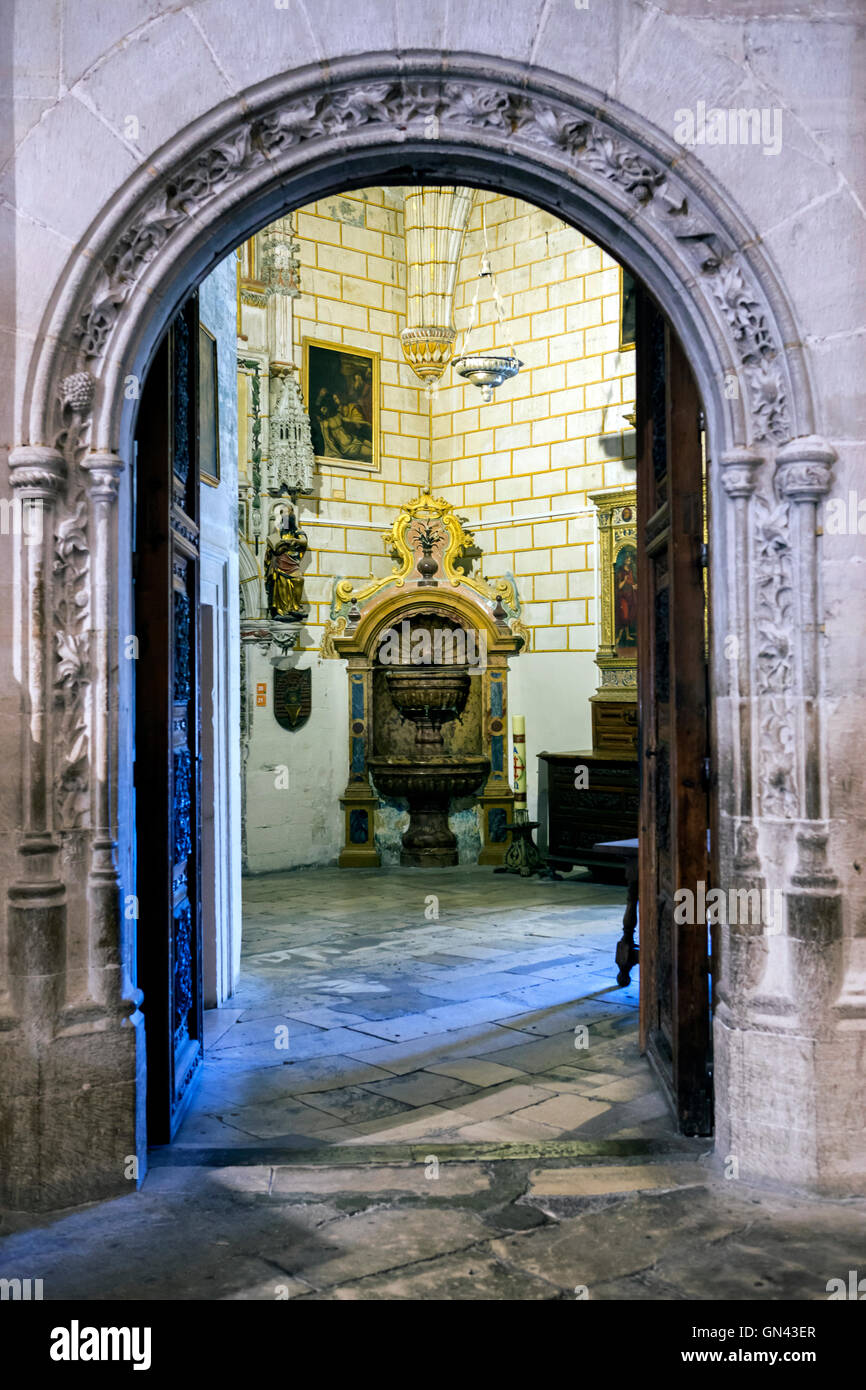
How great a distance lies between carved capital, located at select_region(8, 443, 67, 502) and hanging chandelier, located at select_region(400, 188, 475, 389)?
26.2 feet

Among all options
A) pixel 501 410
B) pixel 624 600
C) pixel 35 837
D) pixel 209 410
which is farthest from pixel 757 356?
pixel 501 410

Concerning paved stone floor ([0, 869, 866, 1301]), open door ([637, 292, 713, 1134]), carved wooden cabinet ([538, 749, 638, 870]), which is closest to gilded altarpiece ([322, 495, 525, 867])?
carved wooden cabinet ([538, 749, 638, 870])

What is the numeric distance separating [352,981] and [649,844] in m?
2.16

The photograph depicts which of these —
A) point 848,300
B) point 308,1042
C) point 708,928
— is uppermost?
point 848,300

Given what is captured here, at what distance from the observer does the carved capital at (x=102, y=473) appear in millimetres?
3377

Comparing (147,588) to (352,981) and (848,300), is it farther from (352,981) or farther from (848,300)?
(352,981)

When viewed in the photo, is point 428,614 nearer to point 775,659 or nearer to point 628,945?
point 628,945

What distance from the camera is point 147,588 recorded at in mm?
3842

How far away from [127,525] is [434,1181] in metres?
2.07

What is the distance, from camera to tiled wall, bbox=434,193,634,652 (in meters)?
10.2

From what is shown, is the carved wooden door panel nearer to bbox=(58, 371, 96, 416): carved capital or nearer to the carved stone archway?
the carved stone archway

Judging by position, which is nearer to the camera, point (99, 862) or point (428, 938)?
point (99, 862)

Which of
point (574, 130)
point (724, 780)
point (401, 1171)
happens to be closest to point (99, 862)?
point (401, 1171)

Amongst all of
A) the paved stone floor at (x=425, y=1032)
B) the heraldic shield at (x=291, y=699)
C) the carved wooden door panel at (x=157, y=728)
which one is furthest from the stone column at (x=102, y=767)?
the heraldic shield at (x=291, y=699)
